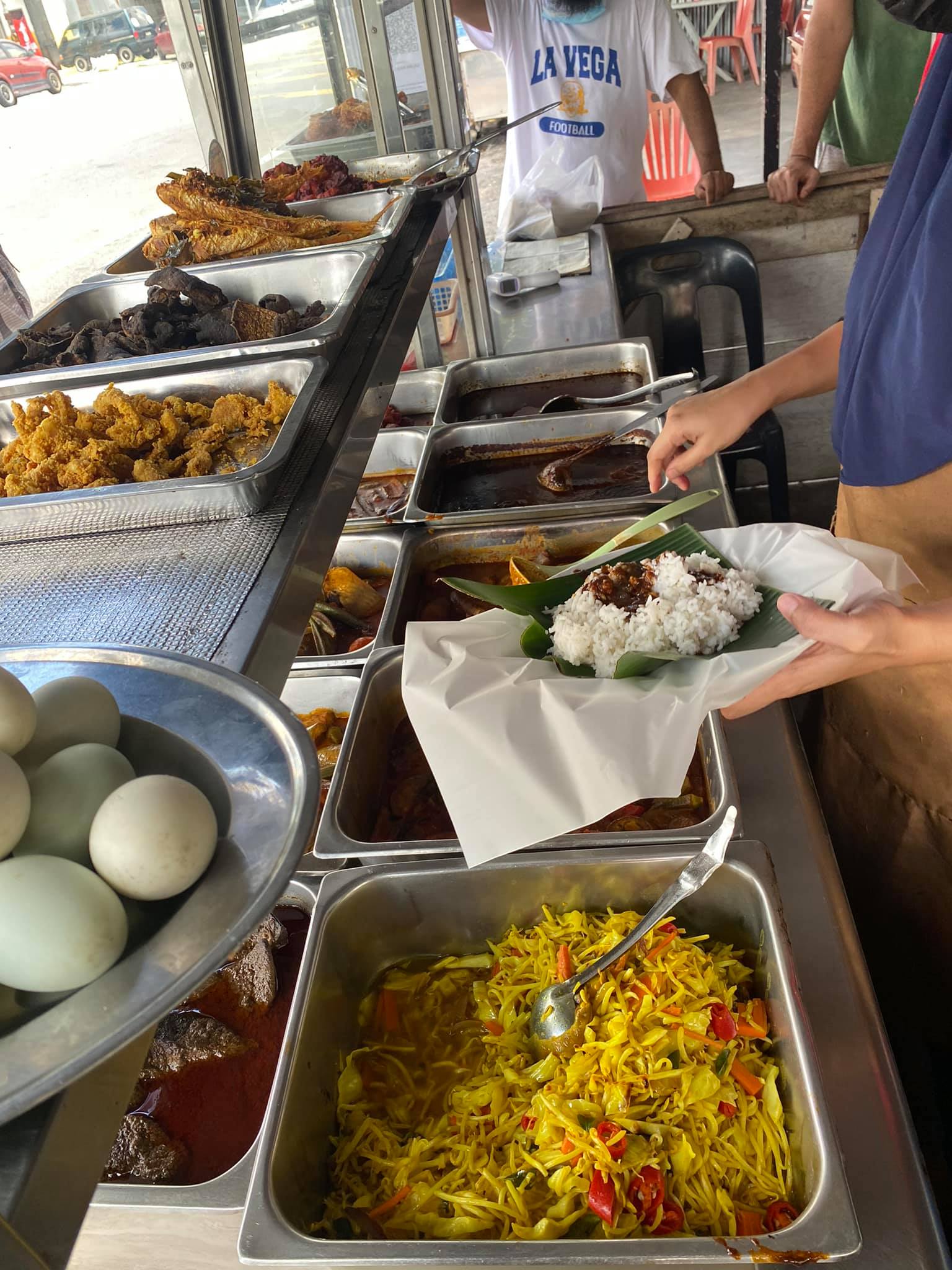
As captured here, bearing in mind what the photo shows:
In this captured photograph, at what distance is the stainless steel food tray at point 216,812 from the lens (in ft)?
1.71

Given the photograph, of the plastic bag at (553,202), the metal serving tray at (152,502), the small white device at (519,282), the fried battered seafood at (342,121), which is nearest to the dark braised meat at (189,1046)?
the metal serving tray at (152,502)

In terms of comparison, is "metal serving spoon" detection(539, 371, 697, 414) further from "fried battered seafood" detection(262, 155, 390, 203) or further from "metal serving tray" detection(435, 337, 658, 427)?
"fried battered seafood" detection(262, 155, 390, 203)

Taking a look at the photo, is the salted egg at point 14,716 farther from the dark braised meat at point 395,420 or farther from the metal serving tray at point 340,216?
the dark braised meat at point 395,420

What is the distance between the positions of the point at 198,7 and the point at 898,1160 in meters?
Answer: 3.78

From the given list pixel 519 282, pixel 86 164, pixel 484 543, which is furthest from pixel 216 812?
pixel 86 164

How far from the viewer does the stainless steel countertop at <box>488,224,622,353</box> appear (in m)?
3.39

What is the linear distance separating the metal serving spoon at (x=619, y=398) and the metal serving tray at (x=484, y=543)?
641 millimetres

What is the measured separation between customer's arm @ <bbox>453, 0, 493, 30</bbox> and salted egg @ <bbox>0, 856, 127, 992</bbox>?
16.6ft

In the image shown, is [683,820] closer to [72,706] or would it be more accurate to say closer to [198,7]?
[72,706]

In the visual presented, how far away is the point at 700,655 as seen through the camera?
1471 mm

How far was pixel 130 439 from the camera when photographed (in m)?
1.58

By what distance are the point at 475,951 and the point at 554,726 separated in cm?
55

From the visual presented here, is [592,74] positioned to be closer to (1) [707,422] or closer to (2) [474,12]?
(2) [474,12]

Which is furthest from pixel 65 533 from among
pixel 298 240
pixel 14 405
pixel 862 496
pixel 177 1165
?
pixel 862 496
